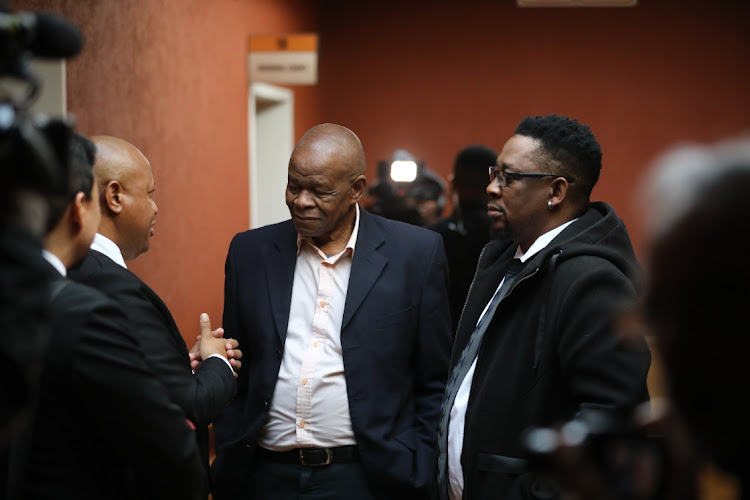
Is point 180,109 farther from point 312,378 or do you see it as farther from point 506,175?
point 506,175

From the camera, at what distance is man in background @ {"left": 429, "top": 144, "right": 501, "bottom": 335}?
3967 millimetres

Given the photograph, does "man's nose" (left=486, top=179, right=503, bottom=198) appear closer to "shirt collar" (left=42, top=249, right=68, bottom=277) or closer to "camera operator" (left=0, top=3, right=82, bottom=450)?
"shirt collar" (left=42, top=249, right=68, bottom=277)

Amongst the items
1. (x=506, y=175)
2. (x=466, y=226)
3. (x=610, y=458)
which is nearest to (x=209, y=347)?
(x=506, y=175)

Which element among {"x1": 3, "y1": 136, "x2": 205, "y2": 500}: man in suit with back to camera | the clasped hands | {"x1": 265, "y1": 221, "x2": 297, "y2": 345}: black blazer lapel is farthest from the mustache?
{"x1": 3, "y1": 136, "x2": 205, "y2": 500}: man in suit with back to camera

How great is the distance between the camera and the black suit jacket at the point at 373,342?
261 centimetres

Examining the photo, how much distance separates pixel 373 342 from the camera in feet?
8.72

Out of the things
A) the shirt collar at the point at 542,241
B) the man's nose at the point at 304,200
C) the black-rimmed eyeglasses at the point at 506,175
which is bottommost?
the shirt collar at the point at 542,241

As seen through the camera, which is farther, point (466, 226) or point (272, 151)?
point (272, 151)

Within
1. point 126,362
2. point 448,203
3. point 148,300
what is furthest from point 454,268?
point 448,203

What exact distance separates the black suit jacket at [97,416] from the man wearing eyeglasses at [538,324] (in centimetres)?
86

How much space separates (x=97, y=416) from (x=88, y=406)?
28 millimetres

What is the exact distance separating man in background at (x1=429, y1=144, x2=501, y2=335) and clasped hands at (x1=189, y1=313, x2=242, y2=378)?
176 centimetres

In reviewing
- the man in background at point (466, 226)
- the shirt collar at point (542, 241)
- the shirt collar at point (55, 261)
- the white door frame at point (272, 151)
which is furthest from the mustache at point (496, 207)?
the white door frame at point (272, 151)

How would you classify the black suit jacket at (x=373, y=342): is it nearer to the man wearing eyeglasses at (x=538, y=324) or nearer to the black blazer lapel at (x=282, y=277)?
the black blazer lapel at (x=282, y=277)
